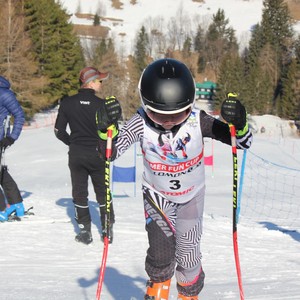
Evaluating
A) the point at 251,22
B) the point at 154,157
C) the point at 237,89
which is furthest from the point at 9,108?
the point at 251,22

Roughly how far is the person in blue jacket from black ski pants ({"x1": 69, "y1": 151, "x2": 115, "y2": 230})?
117 cm

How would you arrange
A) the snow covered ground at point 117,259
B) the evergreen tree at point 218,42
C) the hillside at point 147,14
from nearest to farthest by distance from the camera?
1. the snow covered ground at point 117,259
2. the evergreen tree at point 218,42
3. the hillside at point 147,14

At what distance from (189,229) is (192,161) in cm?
50

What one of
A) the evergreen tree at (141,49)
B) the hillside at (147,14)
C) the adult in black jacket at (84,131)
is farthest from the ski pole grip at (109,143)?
the hillside at (147,14)

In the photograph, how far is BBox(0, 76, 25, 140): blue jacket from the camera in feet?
21.2

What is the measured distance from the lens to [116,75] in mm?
62938

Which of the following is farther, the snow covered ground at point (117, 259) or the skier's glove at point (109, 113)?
the snow covered ground at point (117, 259)

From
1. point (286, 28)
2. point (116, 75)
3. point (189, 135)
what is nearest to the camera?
point (189, 135)

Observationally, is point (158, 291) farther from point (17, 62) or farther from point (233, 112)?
point (17, 62)

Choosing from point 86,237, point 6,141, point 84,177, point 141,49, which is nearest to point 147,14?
point 141,49

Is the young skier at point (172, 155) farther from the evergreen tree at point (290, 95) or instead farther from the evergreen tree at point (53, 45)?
the evergreen tree at point (290, 95)

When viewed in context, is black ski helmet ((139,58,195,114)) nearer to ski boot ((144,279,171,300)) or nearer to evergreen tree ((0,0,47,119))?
ski boot ((144,279,171,300))

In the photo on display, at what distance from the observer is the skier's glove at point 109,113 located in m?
3.24

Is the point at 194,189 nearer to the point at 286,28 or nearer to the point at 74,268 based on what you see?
the point at 74,268
